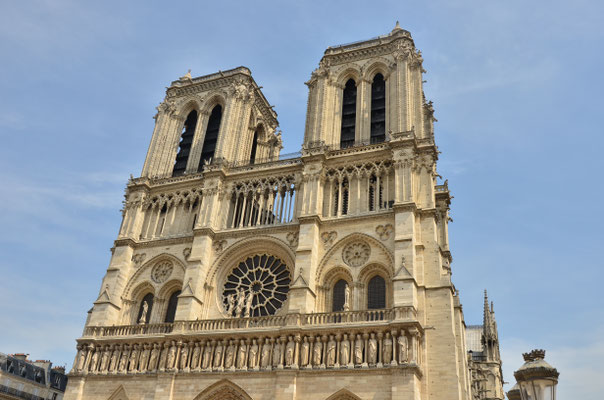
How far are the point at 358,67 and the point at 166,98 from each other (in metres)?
14.0

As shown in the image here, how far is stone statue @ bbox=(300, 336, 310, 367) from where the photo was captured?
23.3m

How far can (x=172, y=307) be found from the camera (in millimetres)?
29812

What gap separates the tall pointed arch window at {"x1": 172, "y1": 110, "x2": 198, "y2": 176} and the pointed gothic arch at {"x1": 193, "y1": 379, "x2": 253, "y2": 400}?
613 inches

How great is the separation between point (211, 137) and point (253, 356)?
55.3 feet

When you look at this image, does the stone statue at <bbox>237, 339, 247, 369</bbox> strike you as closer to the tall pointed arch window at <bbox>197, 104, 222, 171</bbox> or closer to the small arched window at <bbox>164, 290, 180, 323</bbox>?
the small arched window at <bbox>164, 290, 180, 323</bbox>

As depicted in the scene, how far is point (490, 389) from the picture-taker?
4441 cm

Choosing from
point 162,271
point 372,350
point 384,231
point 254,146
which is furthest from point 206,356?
point 254,146

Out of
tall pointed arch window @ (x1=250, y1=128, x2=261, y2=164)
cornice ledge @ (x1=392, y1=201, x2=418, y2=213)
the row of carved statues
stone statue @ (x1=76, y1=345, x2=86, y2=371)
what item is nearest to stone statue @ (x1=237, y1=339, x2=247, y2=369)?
the row of carved statues

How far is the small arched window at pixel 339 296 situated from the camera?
2597cm

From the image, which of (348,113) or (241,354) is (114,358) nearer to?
(241,354)

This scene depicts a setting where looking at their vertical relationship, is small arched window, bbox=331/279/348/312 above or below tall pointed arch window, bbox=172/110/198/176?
below

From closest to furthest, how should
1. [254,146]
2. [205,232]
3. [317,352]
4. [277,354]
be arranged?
[317,352], [277,354], [205,232], [254,146]

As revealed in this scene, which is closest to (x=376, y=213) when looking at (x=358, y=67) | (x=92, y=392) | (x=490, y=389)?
(x=358, y=67)

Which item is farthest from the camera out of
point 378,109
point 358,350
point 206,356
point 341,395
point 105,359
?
point 378,109
